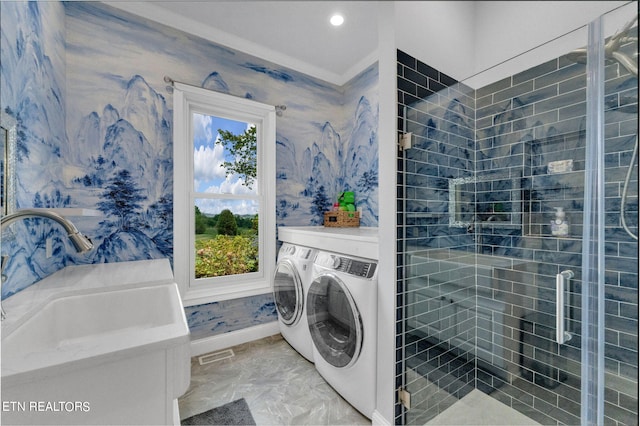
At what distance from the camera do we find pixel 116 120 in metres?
1.91

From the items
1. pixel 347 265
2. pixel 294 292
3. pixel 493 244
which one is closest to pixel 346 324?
pixel 347 265

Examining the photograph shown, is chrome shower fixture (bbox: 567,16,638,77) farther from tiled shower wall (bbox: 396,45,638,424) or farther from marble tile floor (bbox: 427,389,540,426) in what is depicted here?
marble tile floor (bbox: 427,389,540,426)

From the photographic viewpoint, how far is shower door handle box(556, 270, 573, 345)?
1210 millimetres

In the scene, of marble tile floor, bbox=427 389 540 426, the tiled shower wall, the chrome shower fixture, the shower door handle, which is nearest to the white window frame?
the tiled shower wall

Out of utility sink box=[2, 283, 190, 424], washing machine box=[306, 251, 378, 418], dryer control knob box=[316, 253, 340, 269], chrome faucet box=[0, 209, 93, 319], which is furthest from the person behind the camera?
dryer control knob box=[316, 253, 340, 269]

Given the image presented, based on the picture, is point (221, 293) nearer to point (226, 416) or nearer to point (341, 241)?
point (226, 416)

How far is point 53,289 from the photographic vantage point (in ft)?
4.00

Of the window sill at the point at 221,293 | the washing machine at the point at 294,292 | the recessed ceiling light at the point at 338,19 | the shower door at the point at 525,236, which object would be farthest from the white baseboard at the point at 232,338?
the recessed ceiling light at the point at 338,19

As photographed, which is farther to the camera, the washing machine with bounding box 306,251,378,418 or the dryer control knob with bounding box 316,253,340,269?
the dryer control knob with bounding box 316,253,340,269

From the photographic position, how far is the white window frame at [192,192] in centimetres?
211

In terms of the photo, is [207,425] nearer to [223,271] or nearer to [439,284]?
[223,271]

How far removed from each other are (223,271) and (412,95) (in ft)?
6.83

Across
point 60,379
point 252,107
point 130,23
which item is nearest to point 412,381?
point 60,379

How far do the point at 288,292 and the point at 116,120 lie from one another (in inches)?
72.2
